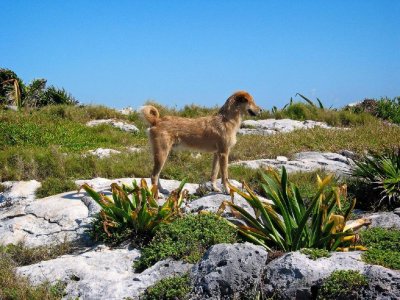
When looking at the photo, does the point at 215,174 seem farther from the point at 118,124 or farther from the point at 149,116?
the point at 118,124

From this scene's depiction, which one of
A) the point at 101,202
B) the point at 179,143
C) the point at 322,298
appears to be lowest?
the point at 322,298

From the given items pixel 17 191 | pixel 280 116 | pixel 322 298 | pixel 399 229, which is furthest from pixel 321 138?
pixel 322 298

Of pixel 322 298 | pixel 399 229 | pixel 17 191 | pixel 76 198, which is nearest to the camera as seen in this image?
pixel 322 298

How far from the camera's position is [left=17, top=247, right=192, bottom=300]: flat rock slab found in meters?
6.18

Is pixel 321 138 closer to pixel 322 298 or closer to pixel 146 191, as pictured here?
pixel 146 191

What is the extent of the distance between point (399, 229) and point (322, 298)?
9.01 feet

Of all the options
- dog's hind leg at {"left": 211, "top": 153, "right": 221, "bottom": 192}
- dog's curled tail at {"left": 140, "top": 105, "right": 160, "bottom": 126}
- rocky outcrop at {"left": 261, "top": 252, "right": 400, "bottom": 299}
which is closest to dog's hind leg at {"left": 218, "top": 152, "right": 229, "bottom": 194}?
dog's hind leg at {"left": 211, "top": 153, "right": 221, "bottom": 192}

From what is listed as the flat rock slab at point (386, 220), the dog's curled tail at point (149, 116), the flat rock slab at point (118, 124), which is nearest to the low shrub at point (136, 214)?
the dog's curled tail at point (149, 116)

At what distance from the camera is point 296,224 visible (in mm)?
6867

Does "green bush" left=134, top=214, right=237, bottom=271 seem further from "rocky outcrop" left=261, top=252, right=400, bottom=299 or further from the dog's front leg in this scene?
the dog's front leg

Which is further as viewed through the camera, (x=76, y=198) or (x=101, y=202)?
(x=76, y=198)

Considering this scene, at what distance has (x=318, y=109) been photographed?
21203 mm

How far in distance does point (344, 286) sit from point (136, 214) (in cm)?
314

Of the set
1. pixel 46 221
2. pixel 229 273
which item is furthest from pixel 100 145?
pixel 229 273
